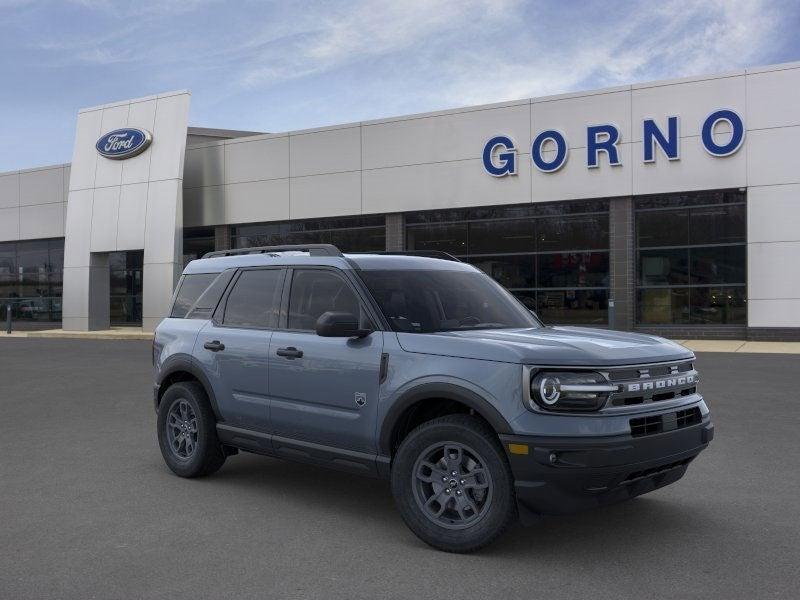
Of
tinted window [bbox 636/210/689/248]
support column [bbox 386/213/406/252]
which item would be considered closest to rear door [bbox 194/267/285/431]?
tinted window [bbox 636/210/689/248]

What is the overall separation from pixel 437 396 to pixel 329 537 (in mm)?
1166

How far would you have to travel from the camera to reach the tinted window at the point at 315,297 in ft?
18.3

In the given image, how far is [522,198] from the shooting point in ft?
82.3

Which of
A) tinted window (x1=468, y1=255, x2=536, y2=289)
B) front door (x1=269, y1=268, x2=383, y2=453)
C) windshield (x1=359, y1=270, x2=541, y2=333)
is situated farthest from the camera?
tinted window (x1=468, y1=255, x2=536, y2=289)

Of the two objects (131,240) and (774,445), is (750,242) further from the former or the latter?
(131,240)

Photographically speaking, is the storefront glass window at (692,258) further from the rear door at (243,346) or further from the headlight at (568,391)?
the headlight at (568,391)

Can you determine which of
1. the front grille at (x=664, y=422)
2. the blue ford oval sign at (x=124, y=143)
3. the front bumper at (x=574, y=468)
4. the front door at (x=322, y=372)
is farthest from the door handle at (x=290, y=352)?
the blue ford oval sign at (x=124, y=143)

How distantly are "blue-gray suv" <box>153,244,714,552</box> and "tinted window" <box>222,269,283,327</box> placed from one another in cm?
1

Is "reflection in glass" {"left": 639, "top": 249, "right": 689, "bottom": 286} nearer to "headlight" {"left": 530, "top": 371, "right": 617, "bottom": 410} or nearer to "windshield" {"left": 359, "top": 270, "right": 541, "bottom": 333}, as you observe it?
"windshield" {"left": 359, "top": 270, "right": 541, "bottom": 333}

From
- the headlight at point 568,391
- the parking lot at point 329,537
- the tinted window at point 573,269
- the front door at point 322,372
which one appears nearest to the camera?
the parking lot at point 329,537

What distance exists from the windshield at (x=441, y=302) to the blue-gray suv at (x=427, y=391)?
16mm

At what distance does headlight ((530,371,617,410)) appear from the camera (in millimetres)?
4348

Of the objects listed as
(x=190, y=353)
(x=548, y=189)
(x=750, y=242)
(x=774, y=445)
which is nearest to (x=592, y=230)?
(x=548, y=189)

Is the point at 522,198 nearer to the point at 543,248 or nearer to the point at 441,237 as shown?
the point at 543,248
